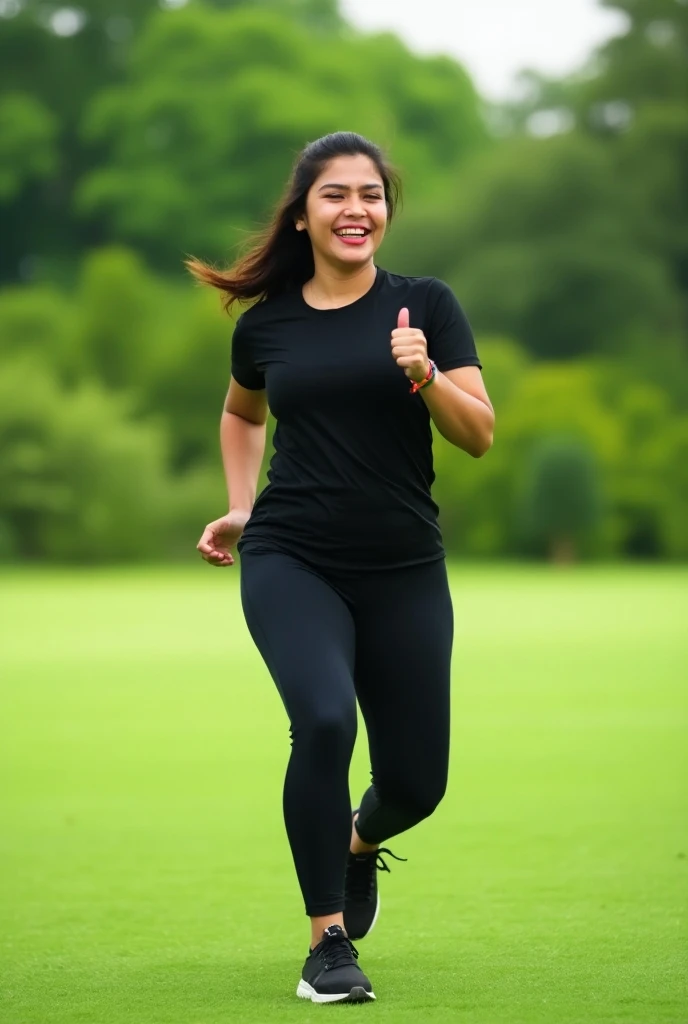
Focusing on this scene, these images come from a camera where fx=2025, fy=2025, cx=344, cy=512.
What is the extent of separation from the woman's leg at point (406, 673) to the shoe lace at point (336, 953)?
541mm

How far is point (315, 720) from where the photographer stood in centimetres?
459

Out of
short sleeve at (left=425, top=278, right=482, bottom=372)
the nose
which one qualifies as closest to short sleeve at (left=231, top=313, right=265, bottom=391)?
the nose

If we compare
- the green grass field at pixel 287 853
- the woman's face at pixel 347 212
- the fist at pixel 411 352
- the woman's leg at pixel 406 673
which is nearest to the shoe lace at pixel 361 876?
the green grass field at pixel 287 853

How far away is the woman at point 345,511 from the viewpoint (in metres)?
4.67

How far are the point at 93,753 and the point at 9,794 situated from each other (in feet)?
5.44

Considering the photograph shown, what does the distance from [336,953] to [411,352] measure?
1387 millimetres

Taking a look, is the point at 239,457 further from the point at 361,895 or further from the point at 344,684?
the point at 361,895

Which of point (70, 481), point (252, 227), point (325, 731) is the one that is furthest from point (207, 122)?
point (325, 731)

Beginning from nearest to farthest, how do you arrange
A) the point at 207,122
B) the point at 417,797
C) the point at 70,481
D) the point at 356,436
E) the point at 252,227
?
the point at 356,436, the point at 417,797, the point at 252,227, the point at 70,481, the point at 207,122

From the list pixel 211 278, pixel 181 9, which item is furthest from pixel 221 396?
pixel 211 278

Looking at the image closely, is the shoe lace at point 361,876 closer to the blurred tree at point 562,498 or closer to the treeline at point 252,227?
the treeline at point 252,227

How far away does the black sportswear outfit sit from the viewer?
15.4 feet

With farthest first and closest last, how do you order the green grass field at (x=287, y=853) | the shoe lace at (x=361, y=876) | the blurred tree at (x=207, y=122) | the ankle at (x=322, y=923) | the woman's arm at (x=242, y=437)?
1. the blurred tree at (x=207, y=122)
2. the shoe lace at (x=361, y=876)
3. the woman's arm at (x=242, y=437)
4. the green grass field at (x=287, y=853)
5. the ankle at (x=322, y=923)

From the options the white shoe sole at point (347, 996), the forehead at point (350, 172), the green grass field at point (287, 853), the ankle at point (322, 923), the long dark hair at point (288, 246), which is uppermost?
the forehead at point (350, 172)
